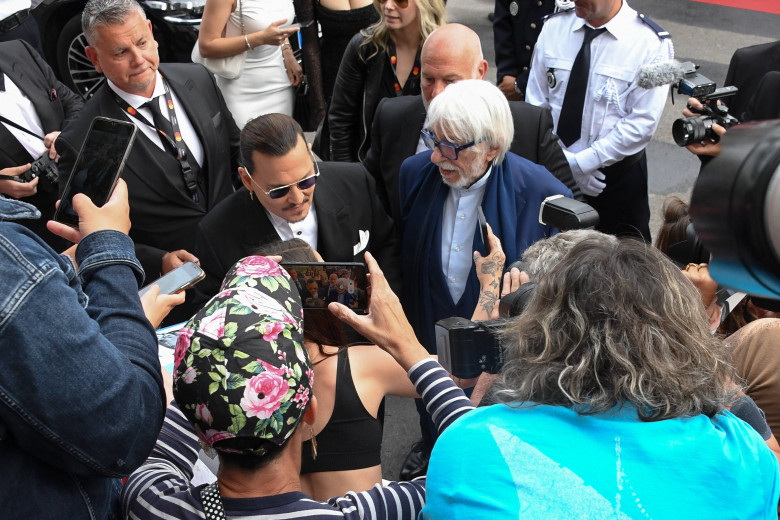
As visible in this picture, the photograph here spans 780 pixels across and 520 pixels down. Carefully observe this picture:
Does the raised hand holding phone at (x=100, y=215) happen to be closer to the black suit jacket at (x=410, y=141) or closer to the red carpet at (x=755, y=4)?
the black suit jacket at (x=410, y=141)

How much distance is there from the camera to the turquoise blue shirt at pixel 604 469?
4.17 feet

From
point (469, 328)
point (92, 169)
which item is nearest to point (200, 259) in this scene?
point (92, 169)

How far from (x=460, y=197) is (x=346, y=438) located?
4.15ft

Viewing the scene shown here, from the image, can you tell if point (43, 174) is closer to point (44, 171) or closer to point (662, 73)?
point (44, 171)

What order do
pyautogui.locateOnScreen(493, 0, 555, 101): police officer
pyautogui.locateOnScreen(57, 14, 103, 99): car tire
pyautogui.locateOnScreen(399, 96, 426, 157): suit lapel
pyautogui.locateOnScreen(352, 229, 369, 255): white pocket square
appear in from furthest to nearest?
pyautogui.locateOnScreen(57, 14, 103, 99): car tire, pyautogui.locateOnScreen(493, 0, 555, 101): police officer, pyautogui.locateOnScreen(399, 96, 426, 157): suit lapel, pyautogui.locateOnScreen(352, 229, 369, 255): white pocket square

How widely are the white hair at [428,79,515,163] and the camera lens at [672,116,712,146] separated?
2.54 ft

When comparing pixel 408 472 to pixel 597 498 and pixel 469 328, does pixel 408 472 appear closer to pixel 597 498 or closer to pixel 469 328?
pixel 469 328

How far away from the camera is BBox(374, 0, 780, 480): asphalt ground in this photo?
19.4 feet

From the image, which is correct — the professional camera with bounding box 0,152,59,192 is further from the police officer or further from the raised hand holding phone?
the police officer

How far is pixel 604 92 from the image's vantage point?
3.79m

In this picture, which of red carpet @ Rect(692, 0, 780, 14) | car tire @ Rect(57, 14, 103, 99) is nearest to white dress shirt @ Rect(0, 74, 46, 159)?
car tire @ Rect(57, 14, 103, 99)

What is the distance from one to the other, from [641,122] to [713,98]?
58 centimetres

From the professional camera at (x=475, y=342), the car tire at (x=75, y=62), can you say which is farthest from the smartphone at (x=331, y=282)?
the car tire at (x=75, y=62)

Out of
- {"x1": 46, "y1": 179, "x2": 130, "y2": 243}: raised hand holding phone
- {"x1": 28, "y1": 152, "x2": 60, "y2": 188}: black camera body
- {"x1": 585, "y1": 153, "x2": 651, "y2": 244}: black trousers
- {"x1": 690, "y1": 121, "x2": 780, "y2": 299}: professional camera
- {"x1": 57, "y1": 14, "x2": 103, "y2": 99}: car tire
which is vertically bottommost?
{"x1": 585, "y1": 153, "x2": 651, "y2": 244}: black trousers
